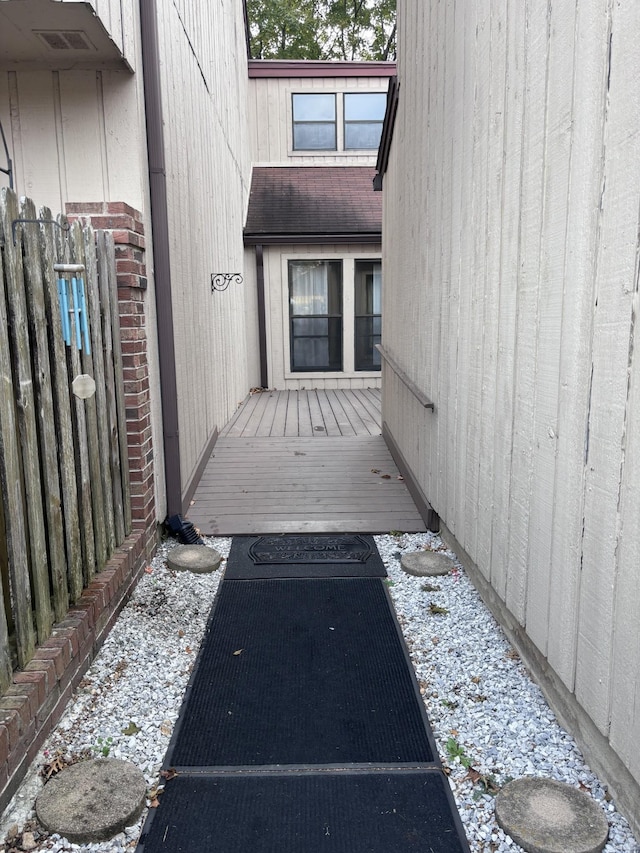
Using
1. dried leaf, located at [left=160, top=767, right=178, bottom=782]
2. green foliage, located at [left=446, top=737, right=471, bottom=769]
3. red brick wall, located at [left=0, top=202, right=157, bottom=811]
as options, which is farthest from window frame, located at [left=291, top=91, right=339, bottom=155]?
dried leaf, located at [left=160, top=767, right=178, bottom=782]

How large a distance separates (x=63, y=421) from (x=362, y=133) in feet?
34.5

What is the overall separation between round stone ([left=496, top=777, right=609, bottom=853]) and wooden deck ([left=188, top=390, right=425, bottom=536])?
2.37 meters

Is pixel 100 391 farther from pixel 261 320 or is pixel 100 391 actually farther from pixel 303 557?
pixel 261 320

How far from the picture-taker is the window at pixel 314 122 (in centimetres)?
1134

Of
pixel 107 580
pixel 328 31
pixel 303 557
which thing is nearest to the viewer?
pixel 107 580

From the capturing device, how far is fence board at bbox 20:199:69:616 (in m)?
2.27

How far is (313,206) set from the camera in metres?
10.6

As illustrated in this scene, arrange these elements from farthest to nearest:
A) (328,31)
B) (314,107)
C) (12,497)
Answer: (328,31) → (314,107) → (12,497)

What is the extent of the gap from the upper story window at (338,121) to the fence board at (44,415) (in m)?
10.3

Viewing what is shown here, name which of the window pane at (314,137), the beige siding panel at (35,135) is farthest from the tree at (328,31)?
the beige siding panel at (35,135)

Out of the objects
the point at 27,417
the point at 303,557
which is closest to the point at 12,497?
the point at 27,417

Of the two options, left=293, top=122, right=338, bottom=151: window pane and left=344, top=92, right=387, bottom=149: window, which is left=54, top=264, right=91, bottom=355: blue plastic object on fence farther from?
left=344, top=92, right=387, bottom=149: window

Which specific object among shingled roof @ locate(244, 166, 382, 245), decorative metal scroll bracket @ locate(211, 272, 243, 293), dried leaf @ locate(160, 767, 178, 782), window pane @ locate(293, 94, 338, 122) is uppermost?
window pane @ locate(293, 94, 338, 122)

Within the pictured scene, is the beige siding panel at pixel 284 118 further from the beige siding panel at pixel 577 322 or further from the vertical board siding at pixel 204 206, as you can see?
the beige siding panel at pixel 577 322
